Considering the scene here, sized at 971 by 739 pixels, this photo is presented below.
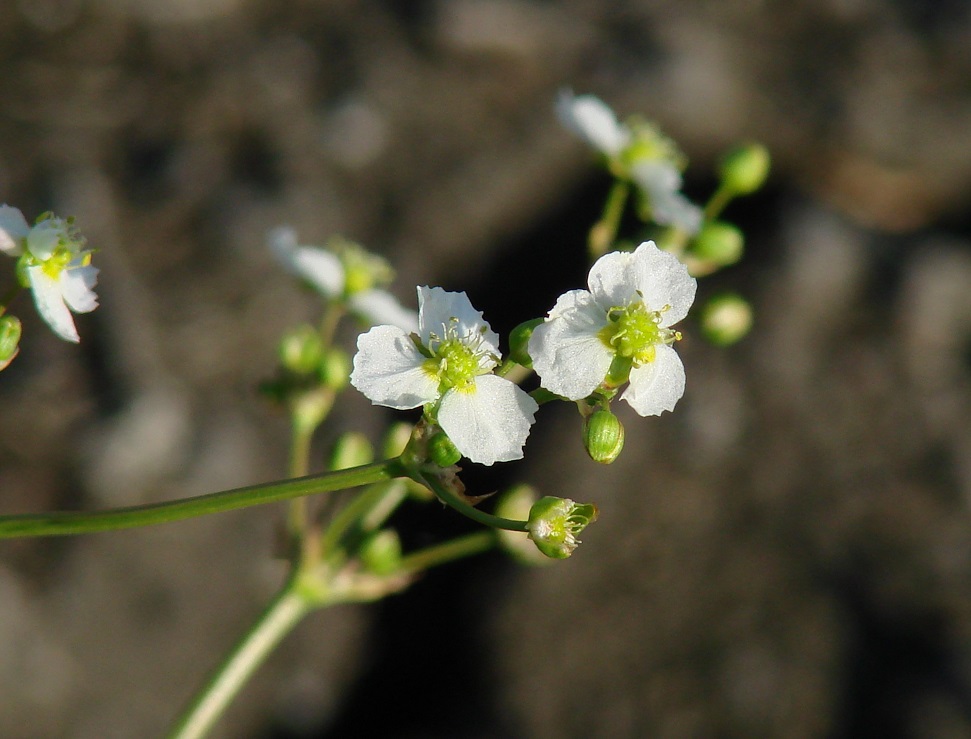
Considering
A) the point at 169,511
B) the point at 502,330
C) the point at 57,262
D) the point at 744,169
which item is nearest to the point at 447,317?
the point at 169,511

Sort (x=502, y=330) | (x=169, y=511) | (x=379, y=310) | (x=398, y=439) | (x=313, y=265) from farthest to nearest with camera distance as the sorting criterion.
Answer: (x=502, y=330) → (x=313, y=265) → (x=379, y=310) → (x=398, y=439) → (x=169, y=511)

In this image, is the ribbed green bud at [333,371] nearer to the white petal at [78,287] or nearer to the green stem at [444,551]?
the green stem at [444,551]

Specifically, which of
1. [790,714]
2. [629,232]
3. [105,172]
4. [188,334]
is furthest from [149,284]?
[790,714]

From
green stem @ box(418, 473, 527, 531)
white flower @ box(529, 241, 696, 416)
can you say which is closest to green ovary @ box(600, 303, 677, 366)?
white flower @ box(529, 241, 696, 416)

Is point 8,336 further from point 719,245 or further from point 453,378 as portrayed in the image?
point 719,245

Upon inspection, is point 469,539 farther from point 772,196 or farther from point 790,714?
point 772,196

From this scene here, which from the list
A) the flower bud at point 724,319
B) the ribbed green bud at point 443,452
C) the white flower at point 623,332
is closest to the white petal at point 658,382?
the white flower at point 623,332
